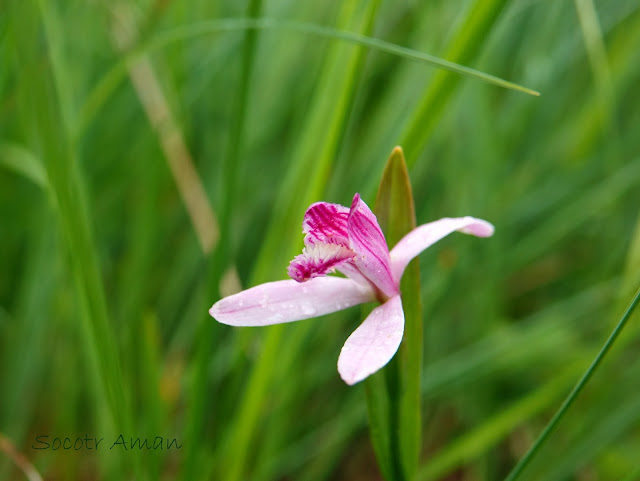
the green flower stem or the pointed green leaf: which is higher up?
the pointed green leaf

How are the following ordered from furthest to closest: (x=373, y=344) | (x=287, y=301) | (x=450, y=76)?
(x=450, y=76), (x=287, y=301), (x=373, y=344)

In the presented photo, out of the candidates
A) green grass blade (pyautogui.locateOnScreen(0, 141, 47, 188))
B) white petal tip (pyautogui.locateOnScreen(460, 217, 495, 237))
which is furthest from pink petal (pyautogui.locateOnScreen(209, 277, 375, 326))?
green grass blade (pyautogui.locateOnScreen(0, 141, 47, 188))

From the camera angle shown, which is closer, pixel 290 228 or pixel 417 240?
pixel 417 240

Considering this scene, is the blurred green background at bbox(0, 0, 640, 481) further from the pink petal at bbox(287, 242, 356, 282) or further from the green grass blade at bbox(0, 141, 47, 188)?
the pink petal at bbox(287, 242, 356, 282)

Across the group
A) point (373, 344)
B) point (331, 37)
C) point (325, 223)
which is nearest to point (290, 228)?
point (331, 37)

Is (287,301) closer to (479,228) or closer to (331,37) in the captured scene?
(479,228)

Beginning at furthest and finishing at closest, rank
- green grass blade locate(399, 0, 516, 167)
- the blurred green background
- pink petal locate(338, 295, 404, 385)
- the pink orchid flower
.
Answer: the blurred green background, green grass blade locate(399, 0, 516, 167), the pink orchid flower, pink petal locate(338, 295, 404, 385)

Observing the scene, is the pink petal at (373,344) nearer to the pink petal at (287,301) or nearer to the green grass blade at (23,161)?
the pink petal at (287,301)

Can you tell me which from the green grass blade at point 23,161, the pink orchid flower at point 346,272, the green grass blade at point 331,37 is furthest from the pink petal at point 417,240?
the green grass blade at point 23,161

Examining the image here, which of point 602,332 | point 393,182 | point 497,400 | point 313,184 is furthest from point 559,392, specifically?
point 393,182
